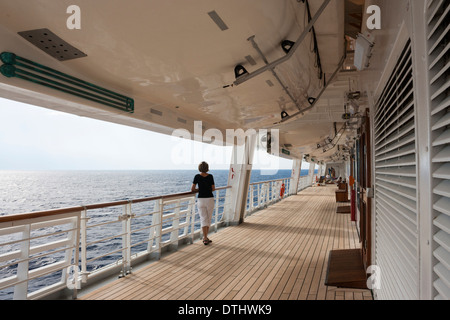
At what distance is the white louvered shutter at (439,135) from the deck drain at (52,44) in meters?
1.47

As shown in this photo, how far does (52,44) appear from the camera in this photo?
149 centimetres

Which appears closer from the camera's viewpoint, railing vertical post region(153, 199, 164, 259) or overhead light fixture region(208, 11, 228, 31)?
overhead light fixture region(208, 11, 228, 31)

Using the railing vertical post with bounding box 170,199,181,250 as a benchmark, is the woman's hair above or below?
above

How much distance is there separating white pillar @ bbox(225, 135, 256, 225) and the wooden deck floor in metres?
0.57

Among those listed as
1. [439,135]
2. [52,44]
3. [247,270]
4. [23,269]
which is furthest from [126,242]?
[439,135]

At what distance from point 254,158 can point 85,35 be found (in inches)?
179

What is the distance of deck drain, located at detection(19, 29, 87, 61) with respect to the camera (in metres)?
1.40

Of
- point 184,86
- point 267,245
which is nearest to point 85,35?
point 184,86

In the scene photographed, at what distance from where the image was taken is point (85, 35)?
141 centimetres

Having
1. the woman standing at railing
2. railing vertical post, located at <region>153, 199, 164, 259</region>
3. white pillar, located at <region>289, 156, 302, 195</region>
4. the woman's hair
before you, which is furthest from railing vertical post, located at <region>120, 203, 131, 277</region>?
white pillar, located at <region>289, 156, 302, 195</region>

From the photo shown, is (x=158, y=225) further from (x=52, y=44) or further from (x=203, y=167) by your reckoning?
(x=52, y=44)

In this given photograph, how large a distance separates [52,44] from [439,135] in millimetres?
1638

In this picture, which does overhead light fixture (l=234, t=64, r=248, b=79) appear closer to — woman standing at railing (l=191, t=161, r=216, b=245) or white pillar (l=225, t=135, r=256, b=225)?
woman standing at railing (l=191, t=161, r=216, b=245)
